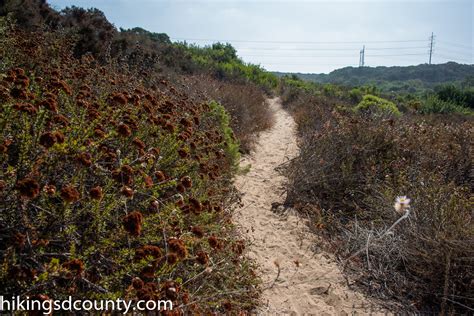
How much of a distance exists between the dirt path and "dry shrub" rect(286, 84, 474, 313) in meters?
0.28

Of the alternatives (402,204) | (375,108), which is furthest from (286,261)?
(375,108)

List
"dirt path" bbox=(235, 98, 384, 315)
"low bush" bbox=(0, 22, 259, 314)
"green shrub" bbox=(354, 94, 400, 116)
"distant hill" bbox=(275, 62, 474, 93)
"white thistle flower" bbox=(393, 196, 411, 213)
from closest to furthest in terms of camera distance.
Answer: "low bush" bbox=(0, 22, 259, 314) < "dirt path" bbox=(235, 98, 384, 315) < "white thistle flower" bbox=(393, 196, 411, 213) < "green shrub" bbox=(354, 94, 400, 116) < "distant hill" bbox=(275, 62, 474, 93)

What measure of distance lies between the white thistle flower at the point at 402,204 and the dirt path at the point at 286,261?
959mm

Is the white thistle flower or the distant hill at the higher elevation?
the distant hill

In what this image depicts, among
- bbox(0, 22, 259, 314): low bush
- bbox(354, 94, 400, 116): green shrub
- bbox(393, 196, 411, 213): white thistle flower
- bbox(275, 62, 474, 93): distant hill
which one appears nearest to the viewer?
bbox(0, 22, 259, 314): low bush

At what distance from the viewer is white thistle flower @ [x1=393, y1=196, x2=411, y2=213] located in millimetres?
3598

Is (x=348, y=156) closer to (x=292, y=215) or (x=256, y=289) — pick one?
(x=292, y=215)

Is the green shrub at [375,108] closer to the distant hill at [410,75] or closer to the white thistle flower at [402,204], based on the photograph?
the white thistle flower at [402,204]

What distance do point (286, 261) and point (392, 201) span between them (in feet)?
5.04

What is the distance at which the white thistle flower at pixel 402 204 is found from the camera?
3.60 m

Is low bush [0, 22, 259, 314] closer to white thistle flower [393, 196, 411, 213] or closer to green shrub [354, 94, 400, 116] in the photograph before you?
white thistle flower [393, 196, 411, 213]

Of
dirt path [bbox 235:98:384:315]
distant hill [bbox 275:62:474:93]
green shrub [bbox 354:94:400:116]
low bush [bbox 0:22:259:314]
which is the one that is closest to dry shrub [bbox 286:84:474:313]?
dirt path [bbox 235:98:384:315]

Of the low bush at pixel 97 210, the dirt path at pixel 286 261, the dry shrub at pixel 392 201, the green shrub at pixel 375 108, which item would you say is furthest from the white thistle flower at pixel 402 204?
the green shrub at pixel 375 108

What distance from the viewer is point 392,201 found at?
153 inches
